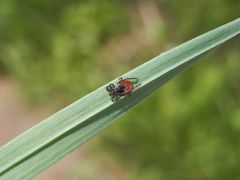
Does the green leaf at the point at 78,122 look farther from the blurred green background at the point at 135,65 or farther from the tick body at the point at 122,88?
the blurred green background at the point at 135,65

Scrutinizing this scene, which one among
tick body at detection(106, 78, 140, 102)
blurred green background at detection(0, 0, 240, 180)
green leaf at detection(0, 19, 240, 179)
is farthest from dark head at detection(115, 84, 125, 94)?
blurred green background at detection(0, 0, 240, 180)

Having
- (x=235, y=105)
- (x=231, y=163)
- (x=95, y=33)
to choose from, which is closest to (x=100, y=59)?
(x=95, y=33)

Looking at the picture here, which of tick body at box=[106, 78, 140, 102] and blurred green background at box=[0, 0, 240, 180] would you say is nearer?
tick body at box=[106, 78, 140, 102]

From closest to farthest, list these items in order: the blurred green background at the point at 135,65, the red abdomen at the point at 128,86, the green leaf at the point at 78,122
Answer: the green leaf at the point at 78,122 → the red abdomen at the point at 128,86 → the blurred green background at the point at 135,65

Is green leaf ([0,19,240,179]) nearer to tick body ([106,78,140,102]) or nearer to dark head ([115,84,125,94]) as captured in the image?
tick body ([106,78,140,102])

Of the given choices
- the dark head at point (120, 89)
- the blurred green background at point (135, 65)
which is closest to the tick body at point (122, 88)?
the dark head at point (120, 89)

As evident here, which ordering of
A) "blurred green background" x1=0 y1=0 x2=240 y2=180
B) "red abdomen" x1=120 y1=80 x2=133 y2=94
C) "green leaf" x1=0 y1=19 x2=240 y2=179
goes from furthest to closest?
"blurred green background" x1=0 y1=0 x2=240 y2=180 → "red abdomen" x1=120 y1=80 x2=133 y2=94 → "green leaf" x1=0 y1=19 x2=240 y2=179

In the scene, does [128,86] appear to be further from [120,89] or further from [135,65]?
[135,65]
